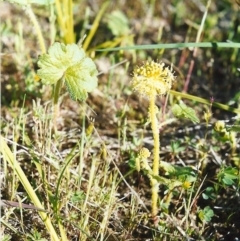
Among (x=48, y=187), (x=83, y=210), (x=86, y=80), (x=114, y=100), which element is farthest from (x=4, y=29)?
(x=83, y=210)

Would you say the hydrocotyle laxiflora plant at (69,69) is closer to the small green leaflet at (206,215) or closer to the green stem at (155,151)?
the green stem at (155,151)

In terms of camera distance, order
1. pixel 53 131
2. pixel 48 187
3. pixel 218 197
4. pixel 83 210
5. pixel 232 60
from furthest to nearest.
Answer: pixel 232 60 < pixel 53 131 < pixel 218 197 < pixel 48 187 < pixel 83 210

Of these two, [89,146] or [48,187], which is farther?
[89,146]

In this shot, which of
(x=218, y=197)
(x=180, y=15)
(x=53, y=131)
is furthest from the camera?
(x=180, y=15)

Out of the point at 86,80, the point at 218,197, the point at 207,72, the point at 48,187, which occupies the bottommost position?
the point at 218,197

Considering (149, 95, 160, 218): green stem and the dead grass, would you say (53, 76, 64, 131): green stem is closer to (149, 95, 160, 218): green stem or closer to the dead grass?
the dead grass

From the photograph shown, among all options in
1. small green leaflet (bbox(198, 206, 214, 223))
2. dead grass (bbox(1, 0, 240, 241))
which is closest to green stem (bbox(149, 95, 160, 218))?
dead grass (bbox(1, 0, 240, 241))

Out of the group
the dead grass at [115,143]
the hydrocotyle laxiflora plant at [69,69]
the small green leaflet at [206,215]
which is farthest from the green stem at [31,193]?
the small green leaflet at [206,215]

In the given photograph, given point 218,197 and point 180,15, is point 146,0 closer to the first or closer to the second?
point 180,15
